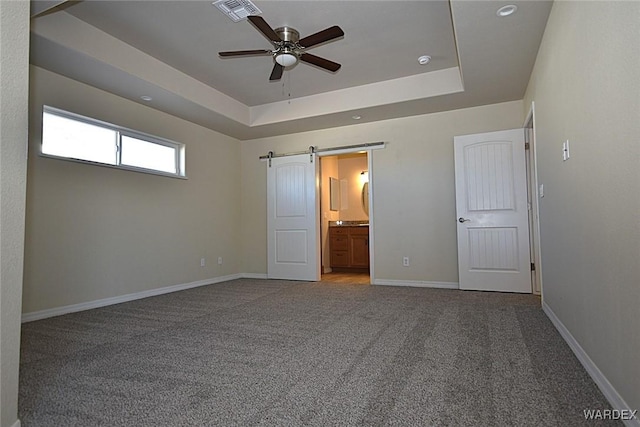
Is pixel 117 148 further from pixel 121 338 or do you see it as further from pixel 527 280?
pixel 527 280

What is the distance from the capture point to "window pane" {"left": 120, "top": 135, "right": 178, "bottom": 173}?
413 cm

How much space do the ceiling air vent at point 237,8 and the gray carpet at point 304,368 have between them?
2571 mm

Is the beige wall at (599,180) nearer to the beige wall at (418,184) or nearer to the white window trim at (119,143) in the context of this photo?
the beige wall at (418,184)

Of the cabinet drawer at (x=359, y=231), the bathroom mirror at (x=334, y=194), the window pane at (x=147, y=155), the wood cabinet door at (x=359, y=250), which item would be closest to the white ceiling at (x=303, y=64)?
the window pane at (x=147, y=155)

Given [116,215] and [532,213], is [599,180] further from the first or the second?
[116,215]

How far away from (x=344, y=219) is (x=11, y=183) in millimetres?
6258

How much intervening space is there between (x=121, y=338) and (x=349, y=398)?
6.10 feet

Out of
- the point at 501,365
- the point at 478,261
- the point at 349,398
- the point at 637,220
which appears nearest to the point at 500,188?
the point at 478,261

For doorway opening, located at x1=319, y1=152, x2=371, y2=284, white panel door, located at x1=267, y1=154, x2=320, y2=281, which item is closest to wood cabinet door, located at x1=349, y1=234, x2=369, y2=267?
doorway opening, located at x1=319, y1=152, x2=371, y2=284

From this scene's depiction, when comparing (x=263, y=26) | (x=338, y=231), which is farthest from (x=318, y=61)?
(x=338, y=231)

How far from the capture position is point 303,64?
3.85 meters

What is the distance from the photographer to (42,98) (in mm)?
3260

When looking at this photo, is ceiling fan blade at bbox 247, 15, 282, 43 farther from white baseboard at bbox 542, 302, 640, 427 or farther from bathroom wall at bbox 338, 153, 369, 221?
bathroom wall at bbox 338, 153, 369, 221

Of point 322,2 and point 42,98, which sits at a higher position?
point 322,2
